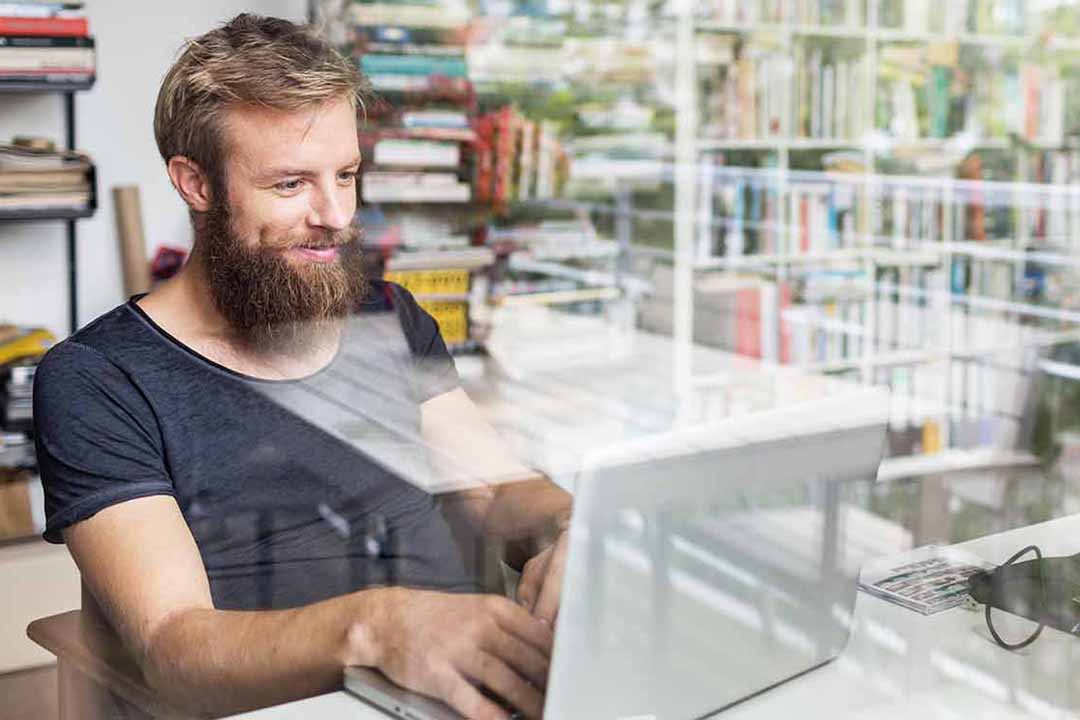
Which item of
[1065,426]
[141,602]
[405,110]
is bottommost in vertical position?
[1065,426]

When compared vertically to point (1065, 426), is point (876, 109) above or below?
above

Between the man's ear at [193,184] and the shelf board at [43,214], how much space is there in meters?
1.01

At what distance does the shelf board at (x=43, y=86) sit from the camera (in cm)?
232

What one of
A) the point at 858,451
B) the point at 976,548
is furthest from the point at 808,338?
the point at 858,451

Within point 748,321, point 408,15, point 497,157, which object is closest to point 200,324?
point 408,15

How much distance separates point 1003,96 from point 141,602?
11.0ft

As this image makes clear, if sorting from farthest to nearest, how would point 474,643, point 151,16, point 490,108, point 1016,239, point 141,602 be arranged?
1. point 1016,239
2. point 490,108
3. point 151,16
4. point 141,602
5. point 474,643

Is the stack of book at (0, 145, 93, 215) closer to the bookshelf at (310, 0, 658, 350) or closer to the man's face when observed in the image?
the bookshelf at (310, 0, 658, 350)

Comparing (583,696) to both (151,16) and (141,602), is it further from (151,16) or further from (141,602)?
(151,16)

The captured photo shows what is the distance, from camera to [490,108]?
3.25 metres

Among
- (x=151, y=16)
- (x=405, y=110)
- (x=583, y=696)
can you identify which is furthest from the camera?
(x=405, y=110)

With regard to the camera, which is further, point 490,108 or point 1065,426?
point 1065,426

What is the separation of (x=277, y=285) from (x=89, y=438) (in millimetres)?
299

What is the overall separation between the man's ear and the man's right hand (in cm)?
55
